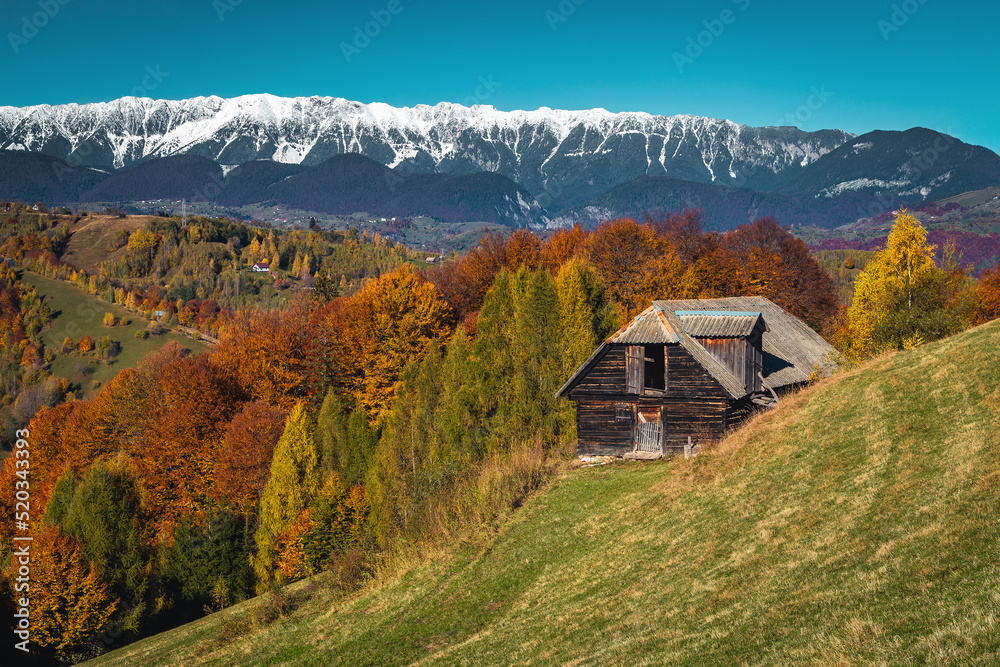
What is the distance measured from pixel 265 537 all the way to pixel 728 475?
39.7 m

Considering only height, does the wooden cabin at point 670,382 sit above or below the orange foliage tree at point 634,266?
below

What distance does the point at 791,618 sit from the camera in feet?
39.6

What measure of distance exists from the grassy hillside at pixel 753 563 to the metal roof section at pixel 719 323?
7.57 m

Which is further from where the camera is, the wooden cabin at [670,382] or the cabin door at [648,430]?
the cabin door at [648,430]

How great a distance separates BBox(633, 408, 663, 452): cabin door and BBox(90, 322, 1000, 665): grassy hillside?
6.43 m

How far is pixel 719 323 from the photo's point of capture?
39.2 meters

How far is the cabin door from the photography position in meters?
38.2

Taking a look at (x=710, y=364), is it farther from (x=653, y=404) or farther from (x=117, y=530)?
(x=117, y=530)

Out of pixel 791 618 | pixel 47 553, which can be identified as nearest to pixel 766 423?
pixel 791 618

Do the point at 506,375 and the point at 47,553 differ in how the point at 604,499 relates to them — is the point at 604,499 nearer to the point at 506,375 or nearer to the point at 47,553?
the point at 506,375

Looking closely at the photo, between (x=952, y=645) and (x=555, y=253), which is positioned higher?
(x=555, y=253)

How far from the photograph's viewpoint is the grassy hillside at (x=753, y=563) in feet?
36.9

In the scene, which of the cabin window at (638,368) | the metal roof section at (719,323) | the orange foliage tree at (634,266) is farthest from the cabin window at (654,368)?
the orange foliage tree at (634,266)

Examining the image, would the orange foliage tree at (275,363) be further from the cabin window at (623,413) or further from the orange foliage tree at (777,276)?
the orange foliage tree at (777,276)
